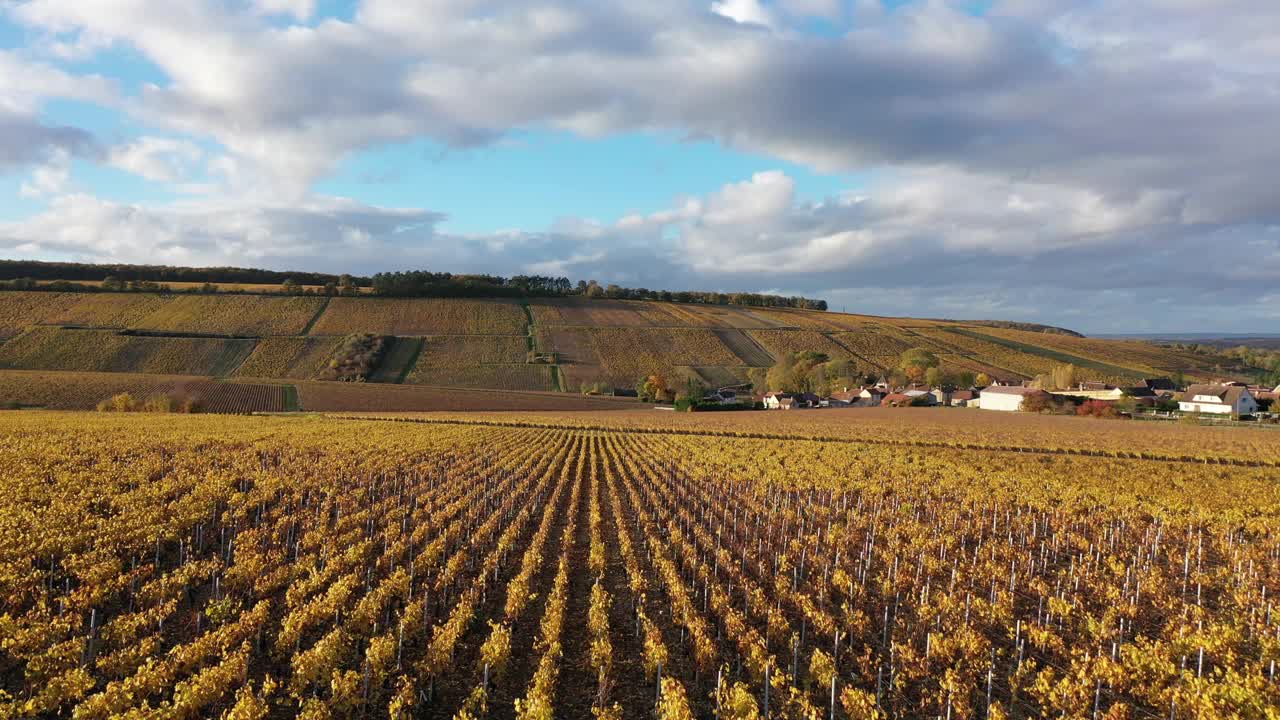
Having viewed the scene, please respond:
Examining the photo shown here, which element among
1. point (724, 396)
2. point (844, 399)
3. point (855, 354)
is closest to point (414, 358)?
point (724, 396)

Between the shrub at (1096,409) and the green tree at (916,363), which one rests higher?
the green tree at (916,363)

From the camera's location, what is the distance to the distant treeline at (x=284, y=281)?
409 ft

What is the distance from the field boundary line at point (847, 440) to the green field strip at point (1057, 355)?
292ft

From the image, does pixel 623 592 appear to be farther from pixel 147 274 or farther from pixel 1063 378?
pixel 147 274

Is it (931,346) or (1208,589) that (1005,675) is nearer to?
(1208,589)

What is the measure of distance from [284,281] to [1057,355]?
154064 millimetres

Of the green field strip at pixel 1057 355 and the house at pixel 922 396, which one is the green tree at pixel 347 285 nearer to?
the house at pixel 922 396

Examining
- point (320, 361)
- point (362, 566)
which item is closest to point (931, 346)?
point (320, 361)

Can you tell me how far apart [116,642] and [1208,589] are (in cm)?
2413

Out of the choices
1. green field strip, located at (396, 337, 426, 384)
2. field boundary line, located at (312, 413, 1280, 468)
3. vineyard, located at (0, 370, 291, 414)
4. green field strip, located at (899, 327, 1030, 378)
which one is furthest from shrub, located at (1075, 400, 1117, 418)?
vineyard, located at (0, 370, 291, 414)

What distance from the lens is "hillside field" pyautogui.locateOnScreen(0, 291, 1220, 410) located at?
94.9 metres

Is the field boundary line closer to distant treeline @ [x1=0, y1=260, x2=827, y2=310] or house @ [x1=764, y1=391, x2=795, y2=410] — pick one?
house @ [x1=764, y1=391, x2=795, y2=410]

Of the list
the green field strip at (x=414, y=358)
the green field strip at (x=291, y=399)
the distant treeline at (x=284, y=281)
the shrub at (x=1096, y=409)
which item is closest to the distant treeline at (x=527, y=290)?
A: the distant treeline at (x=284, y=281)

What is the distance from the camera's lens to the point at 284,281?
14325 cm
